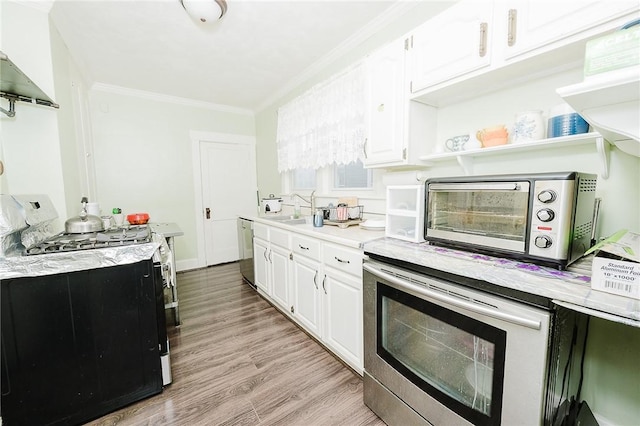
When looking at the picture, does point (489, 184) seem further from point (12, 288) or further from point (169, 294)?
point (169, 294)

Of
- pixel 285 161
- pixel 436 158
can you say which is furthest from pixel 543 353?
pixel 285 161

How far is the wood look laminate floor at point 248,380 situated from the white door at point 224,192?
5.64ft

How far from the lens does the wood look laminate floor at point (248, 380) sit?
140 cm

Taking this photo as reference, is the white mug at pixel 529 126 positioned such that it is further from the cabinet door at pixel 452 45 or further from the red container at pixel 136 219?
the red container at pixel 136 219

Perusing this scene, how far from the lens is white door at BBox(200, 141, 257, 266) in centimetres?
402

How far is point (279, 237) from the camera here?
2330 millimetres

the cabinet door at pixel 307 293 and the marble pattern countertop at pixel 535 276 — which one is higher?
the marble pattern countertop at pixel 535 276

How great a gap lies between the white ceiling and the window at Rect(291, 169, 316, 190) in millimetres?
1097

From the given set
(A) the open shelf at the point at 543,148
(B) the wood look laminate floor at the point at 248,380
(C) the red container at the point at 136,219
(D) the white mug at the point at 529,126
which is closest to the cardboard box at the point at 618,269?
(A) the open shelf at the point at 543,148

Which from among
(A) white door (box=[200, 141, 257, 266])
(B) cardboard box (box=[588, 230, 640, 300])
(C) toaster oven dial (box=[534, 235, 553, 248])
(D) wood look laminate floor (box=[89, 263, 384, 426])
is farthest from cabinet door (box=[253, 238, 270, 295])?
(B) cardboard box (box=[588, 230, 640, 300])

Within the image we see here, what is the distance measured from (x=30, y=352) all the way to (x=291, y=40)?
2731 mm

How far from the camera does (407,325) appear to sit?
1245 millimetres

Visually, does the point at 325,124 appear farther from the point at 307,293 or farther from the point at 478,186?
the point at 478,186

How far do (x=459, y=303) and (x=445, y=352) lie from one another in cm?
30
